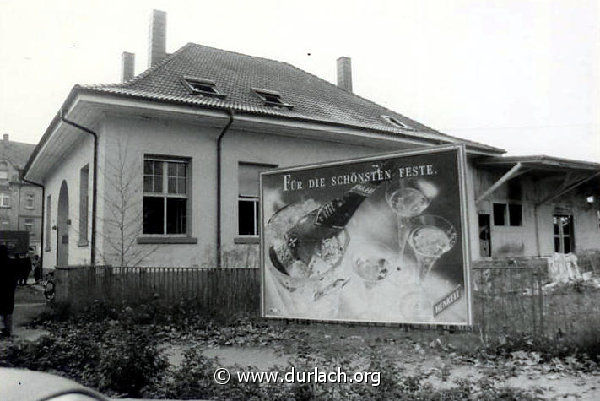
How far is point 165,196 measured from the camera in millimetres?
13648

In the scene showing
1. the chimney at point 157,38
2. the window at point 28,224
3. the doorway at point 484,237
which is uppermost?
the chimney at point 157,38

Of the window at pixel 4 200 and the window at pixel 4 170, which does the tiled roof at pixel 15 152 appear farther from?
the window at pixel 4 200

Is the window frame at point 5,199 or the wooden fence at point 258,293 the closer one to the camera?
the wooden fence at point 258,293

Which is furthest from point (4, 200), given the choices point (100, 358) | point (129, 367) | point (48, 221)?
point (129, 367)

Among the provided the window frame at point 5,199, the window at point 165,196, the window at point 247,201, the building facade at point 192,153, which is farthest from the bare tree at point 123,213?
the window frame at point 5,199

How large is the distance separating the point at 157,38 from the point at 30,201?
52662mm

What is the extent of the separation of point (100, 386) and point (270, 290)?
3.45 meters

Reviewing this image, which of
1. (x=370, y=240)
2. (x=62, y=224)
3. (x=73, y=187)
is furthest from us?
(x=62, y=224)

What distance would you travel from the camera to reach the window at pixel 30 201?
61844mm

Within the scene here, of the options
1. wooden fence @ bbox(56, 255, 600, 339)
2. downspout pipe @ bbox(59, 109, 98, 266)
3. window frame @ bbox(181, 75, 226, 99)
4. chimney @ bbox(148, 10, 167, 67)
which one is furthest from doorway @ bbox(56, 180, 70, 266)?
wooden fence @ bbox(56, 255, 600, 339)

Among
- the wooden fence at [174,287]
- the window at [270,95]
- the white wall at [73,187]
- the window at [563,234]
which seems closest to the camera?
the wooden fence at [174,287]

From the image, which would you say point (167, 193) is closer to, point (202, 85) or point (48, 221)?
point (202, 85)

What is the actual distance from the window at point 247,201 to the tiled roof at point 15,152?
165ft

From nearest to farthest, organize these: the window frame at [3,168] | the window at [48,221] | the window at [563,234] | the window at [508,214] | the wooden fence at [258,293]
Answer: the wooden fence at [258,293] < the window at [508,214] < the window at [48,221] < the window at [563,234] < the window frame at [3,168]
